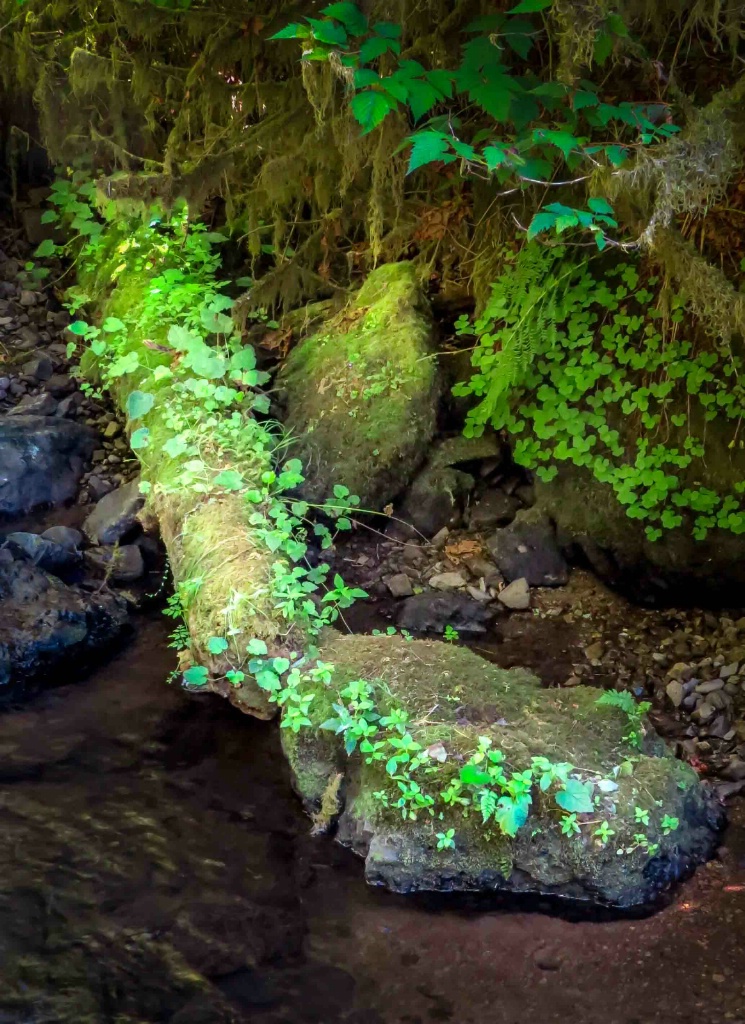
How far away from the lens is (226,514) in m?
4.30

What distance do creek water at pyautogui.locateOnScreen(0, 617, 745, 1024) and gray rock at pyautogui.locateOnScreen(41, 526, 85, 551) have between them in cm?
176

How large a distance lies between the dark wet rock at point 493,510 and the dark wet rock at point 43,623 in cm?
224

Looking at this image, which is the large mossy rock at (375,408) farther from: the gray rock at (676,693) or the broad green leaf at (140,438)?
the gray rock at (676,693)

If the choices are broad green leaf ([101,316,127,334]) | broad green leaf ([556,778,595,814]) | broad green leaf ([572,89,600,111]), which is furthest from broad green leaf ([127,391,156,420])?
broad green leaf ([556,778,595,814])

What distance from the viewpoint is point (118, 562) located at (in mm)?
5109

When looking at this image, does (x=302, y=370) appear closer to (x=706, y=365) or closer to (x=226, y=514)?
(x=226, y=514)

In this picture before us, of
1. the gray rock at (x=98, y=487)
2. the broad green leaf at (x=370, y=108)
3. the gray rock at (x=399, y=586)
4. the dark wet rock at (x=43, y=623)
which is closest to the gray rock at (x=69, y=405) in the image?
the gray rock at (x=98, y=487)

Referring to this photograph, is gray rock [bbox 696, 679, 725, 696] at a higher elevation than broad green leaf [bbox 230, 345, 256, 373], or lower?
lower

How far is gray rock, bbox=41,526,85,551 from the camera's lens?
518 cm

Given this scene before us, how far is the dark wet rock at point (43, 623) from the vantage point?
4336mm

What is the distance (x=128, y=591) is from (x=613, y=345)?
10.5 ft

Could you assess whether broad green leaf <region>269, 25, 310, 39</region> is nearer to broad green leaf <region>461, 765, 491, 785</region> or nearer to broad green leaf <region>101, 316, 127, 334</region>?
broad green leaf <region>461, 765, 491, 785</region>

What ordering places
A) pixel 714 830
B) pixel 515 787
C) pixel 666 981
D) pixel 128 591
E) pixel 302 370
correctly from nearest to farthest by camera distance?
pixel 666 981 → pixel 515 787 → pixel 714 830 → pixel 128 591 → pixel 302 370

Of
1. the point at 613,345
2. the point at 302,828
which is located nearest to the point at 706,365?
the point at 613,345
